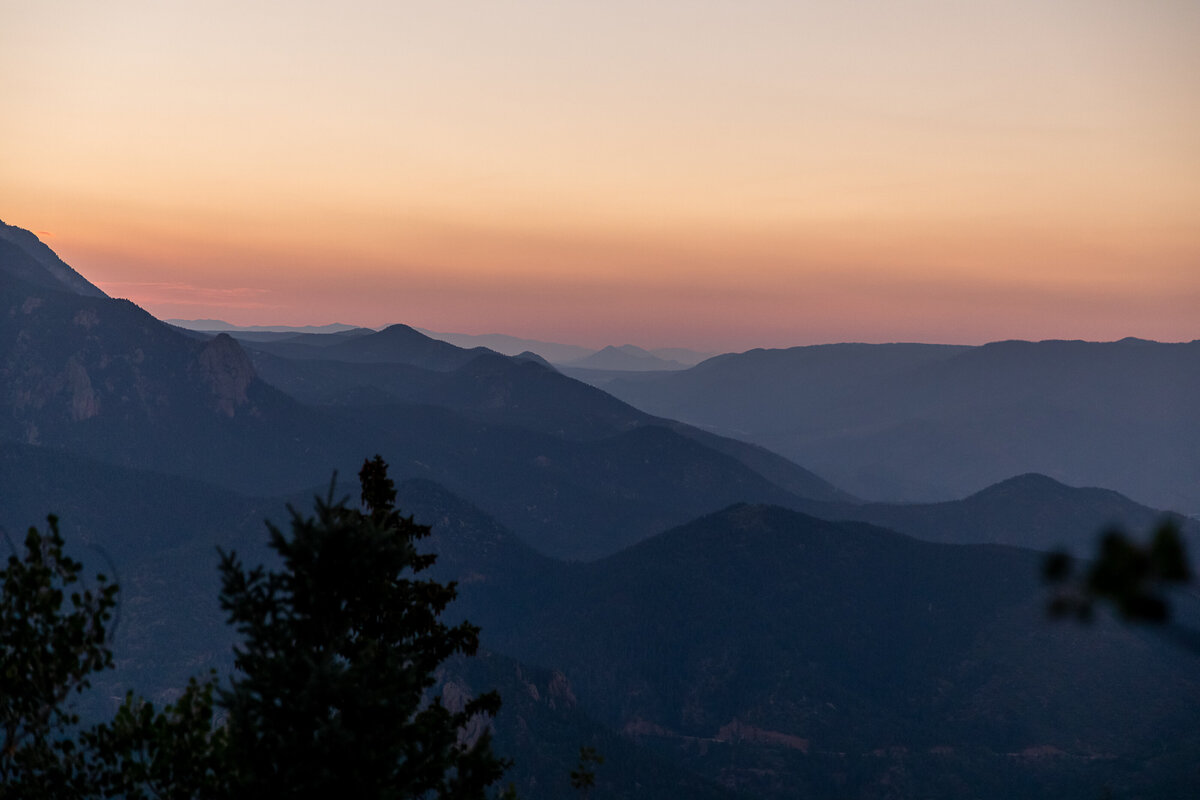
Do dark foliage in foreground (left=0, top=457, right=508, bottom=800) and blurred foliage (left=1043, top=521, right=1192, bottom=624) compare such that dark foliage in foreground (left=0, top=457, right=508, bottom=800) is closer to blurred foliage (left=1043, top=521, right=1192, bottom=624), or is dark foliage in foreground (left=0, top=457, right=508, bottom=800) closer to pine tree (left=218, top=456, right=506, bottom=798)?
pine tree (left=218, top=456, right=506, bottom=798)

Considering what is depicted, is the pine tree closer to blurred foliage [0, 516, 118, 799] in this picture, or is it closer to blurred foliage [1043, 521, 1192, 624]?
blurred foliage [0, 516, 118, 799]

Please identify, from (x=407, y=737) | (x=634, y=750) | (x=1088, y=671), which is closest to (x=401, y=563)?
(x=407, y=737)

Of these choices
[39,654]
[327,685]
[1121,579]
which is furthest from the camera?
[39,654]

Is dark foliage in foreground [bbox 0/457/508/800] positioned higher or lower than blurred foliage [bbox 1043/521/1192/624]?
lower

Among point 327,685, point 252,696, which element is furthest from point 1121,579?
point 252,696

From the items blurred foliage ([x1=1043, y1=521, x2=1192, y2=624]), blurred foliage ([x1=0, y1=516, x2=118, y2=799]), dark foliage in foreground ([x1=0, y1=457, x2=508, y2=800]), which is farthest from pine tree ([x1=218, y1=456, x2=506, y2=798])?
blurred foliage ([x1=1043, y1=521, x2=1192, y2=624])

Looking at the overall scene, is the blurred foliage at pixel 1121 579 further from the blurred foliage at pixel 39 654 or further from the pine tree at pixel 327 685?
the blurred foliage at pixel 39 654

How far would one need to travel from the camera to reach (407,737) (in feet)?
72.8

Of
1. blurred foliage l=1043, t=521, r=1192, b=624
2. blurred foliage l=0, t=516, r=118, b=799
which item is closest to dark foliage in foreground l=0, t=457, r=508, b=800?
blurred foliage l=0, t=516, r=118, b=799

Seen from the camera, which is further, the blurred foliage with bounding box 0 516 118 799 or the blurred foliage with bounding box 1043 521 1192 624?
the blurred foliage with bounding box 0 516 118 799

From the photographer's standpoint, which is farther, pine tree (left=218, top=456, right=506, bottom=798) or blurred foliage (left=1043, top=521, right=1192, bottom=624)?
pine tree (left=218, top=456, right=506, bottom=798)

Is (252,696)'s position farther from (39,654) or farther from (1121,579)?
(1121,579)

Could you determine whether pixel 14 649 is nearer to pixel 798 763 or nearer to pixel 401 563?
pixel 401 563

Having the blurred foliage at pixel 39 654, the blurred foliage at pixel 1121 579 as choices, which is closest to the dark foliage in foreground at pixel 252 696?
the blurred foliage at pixel 39 654
